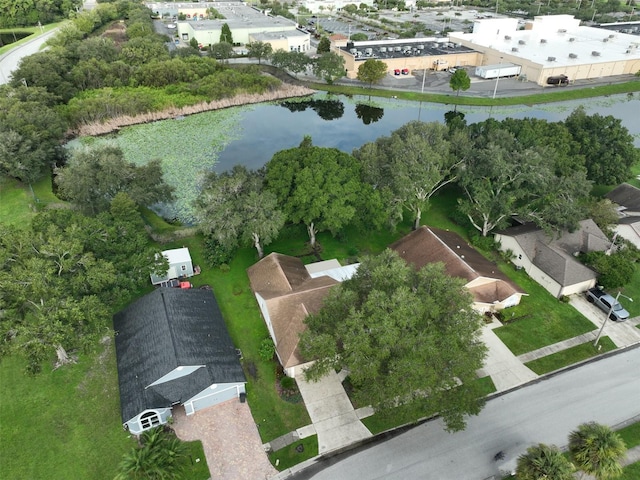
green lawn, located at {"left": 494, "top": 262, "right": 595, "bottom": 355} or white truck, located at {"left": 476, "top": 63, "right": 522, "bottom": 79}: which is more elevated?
white truck, located at {"left": 476, "top": 63, "right": 522, "bottom": 79}

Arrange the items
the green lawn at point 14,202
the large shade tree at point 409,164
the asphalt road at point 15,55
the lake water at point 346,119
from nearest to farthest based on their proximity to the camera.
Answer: the large shade tree at point 409,164
the green lawn at point 14,202
the lake water at point 346,119
the asphalt road at point 15,55

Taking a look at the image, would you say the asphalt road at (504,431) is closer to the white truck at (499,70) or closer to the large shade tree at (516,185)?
the large shade tree at (516,185)

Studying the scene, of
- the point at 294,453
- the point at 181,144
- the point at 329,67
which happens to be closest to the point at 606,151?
the point at 294,453

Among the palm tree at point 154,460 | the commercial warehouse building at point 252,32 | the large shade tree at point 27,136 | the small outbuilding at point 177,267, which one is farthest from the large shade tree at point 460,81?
the palm tree at point 154,460

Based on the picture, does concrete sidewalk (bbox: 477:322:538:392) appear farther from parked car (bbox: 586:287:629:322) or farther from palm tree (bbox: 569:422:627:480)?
parked car (bbox: 586:287:629:322)

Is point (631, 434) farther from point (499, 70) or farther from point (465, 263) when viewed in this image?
point (499, 70)

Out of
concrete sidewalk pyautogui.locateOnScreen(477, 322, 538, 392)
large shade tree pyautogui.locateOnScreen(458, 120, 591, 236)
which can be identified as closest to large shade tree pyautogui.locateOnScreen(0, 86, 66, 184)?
large shade tree pyautogui.locateOnScreen(458, 120, 591, 236)
